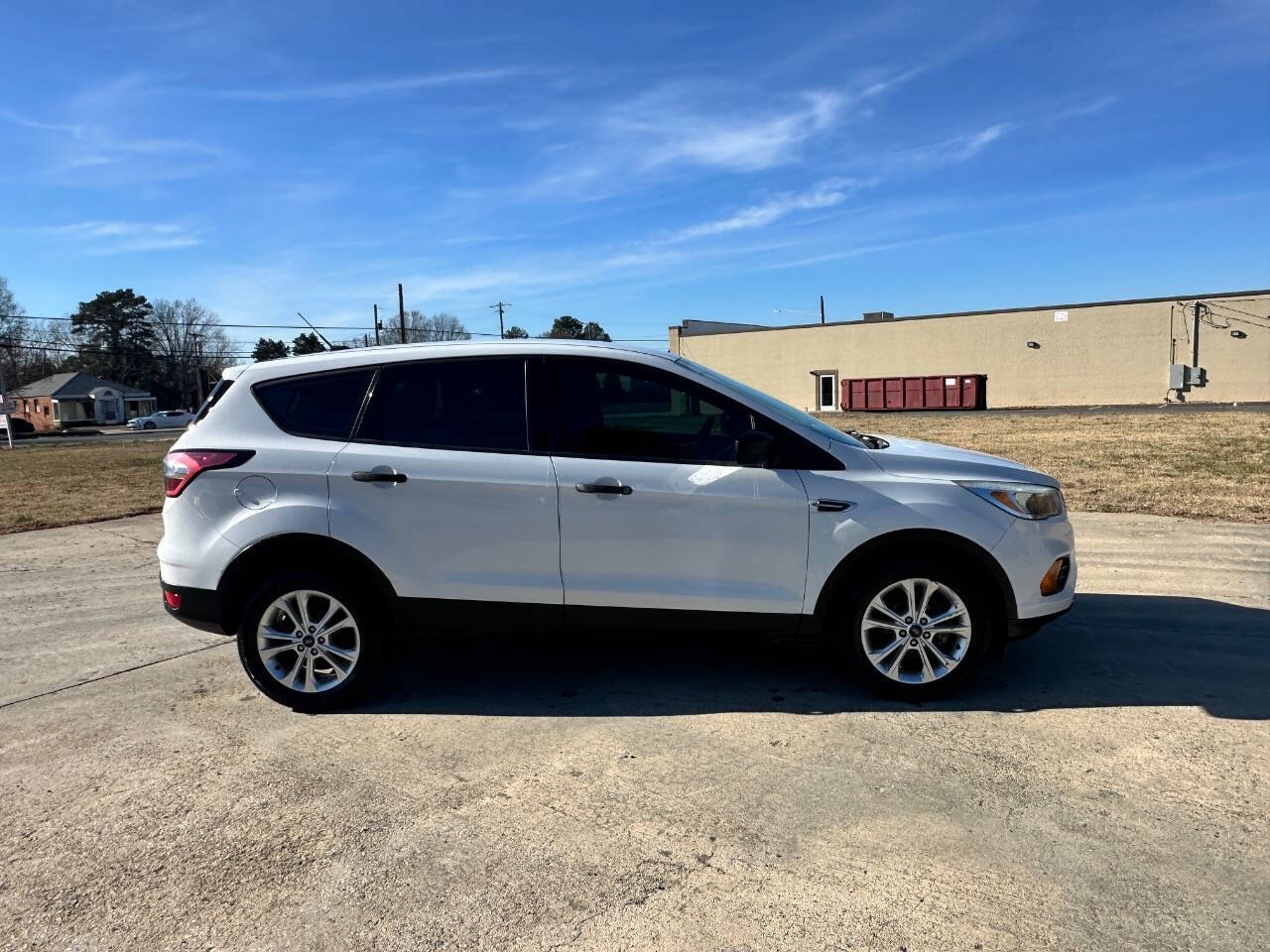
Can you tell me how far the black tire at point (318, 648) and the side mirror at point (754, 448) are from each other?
2.01 meters

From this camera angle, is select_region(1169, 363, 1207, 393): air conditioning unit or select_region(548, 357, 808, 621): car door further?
select_region(1169, 363, 1207, 393): air conditioning unit

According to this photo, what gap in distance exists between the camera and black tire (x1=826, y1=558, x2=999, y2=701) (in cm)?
425

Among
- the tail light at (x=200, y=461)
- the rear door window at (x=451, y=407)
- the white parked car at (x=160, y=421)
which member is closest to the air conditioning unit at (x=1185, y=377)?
the rear door window at (x=451, y=407)

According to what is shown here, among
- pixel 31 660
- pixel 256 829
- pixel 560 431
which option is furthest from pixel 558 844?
pixel 31 660

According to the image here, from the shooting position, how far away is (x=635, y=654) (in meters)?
5.24

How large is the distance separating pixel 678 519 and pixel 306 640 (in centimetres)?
199

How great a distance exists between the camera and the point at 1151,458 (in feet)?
51.1

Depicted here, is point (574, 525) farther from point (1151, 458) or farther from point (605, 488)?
point (1151, 458)

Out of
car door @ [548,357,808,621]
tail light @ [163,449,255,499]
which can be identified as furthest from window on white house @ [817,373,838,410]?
tail light @ [163,449,255,499]

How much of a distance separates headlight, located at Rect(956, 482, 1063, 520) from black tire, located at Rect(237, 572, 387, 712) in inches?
120

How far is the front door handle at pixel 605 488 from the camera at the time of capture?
13.9ft

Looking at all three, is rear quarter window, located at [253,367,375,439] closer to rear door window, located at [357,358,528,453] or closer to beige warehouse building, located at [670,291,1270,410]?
rear door window, located at [357,358,528,453]

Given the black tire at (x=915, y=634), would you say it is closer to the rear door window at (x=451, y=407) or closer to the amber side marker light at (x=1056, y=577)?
the amber side marker light at (x=1056, y=577)

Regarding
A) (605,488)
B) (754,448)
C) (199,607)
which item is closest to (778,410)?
(754,448)
